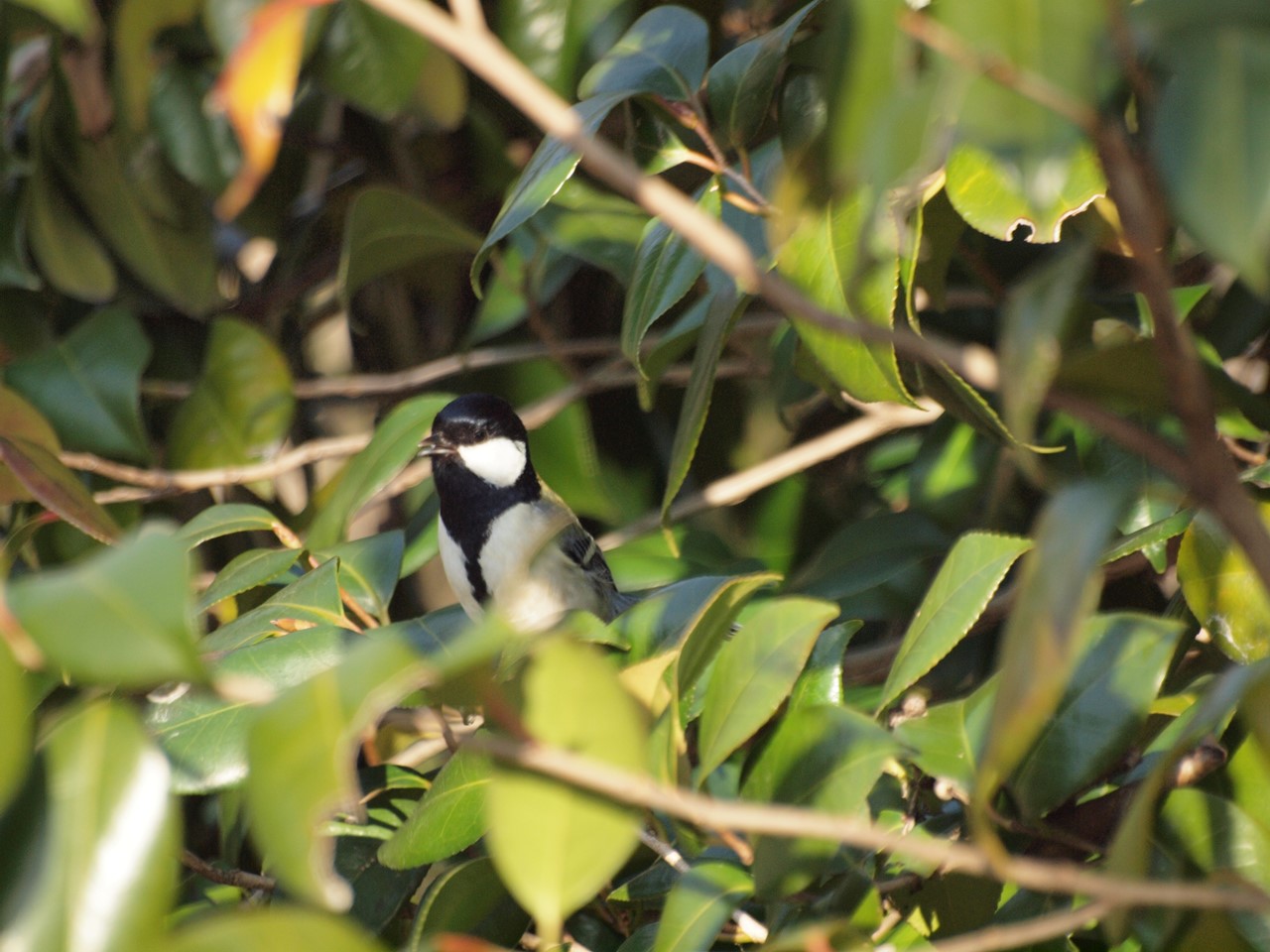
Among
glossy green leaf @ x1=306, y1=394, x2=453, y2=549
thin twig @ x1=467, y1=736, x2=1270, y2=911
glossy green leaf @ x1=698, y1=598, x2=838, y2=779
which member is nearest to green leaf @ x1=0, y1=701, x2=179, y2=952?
thin twig @ x1=467, y1=736, x2=1270, y2=911

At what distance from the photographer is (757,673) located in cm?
78

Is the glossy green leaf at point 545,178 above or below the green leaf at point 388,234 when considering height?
above

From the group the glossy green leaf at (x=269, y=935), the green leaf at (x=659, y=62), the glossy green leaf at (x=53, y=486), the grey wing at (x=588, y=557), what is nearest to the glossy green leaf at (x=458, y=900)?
the glossy green leaf at (x=269, y=935)

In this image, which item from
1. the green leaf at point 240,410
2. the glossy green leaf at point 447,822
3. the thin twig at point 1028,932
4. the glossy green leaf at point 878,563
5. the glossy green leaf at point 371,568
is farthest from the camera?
the green leaf at point 240,410

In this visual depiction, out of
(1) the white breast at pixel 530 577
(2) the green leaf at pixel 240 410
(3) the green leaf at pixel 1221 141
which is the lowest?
(1) the white breast at pixel 530 577

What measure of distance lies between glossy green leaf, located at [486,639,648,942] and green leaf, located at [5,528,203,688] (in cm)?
14

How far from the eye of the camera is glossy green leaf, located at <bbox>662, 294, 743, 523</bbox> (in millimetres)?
1160

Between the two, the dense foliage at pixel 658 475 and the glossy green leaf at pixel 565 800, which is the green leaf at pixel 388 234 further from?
the glossy green leaf at pixel 565 800

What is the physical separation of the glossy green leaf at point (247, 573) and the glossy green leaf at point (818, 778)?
1.83 feet

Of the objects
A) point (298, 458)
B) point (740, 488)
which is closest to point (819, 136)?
point (740, 488)

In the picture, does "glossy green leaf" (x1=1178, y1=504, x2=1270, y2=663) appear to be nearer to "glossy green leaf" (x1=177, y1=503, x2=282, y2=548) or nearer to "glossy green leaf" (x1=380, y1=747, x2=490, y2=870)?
"glossy green leaf" (x1=380, y1=747, x2=490, y2=870)

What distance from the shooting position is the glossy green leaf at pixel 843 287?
101cm

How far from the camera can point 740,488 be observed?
1.82 metres

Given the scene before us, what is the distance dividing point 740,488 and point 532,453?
0.48 metres
